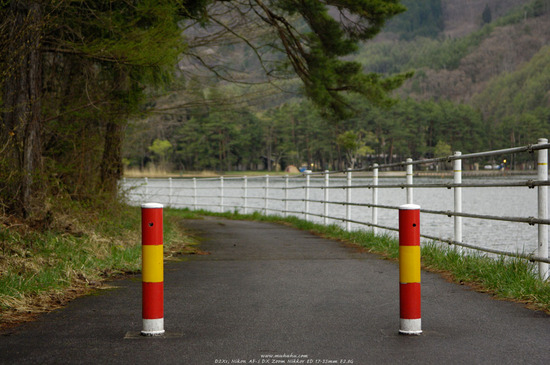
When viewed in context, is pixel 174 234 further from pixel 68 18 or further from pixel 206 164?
pixel 206 164

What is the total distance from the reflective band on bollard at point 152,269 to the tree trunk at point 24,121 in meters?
4.69

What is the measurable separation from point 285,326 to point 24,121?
218 inches

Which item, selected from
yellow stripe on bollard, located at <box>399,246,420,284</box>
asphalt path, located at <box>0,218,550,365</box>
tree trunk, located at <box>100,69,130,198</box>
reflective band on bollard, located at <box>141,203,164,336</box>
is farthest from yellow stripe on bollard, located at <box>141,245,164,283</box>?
tree trunk, located at <box>100,69,130,198</box>

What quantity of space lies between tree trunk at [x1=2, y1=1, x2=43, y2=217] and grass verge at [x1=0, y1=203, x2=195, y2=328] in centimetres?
41

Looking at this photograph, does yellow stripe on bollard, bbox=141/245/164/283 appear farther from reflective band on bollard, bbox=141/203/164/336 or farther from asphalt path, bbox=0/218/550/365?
asphalt path, bbox=0/218/550/365

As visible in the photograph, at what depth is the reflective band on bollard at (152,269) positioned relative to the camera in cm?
444

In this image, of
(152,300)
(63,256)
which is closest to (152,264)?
(152,300)

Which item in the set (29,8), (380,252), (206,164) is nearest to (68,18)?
(29,8)

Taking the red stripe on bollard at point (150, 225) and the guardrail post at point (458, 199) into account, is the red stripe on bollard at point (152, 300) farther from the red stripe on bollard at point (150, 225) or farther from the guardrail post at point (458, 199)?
the guardrail post at point (458, 199)

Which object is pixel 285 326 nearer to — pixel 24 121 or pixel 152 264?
pixel 152 264

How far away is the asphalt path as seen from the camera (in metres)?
3.97

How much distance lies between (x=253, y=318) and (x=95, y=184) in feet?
23.0

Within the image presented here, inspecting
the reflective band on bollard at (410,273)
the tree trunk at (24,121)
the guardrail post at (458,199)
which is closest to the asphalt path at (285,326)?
the reflective band on bollard at (410,273)

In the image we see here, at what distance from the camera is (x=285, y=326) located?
15.8 feet
